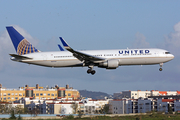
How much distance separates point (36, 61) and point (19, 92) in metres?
129

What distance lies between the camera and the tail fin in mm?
63719

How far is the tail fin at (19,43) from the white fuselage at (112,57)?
2.51 m

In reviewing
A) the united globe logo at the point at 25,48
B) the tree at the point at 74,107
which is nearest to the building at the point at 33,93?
the tree at the point at 74,107

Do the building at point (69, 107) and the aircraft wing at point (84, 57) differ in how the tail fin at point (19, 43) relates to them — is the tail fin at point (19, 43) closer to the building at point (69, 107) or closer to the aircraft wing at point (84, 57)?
the aircraft wing at point (84, 57)

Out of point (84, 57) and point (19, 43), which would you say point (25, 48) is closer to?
point (19, 43)

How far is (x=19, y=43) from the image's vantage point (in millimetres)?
64875

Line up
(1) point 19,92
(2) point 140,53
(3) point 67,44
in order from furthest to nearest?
1. (1) point 19,92
2. (2) point 140,53
3. (3) point 67,44

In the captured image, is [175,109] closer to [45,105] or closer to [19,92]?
[45,105]

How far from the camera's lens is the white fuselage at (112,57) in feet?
190

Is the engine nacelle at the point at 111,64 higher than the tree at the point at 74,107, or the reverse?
the engine nacelle at the point at 111,64

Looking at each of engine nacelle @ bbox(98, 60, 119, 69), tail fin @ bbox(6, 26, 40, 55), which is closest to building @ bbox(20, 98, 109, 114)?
tail fin @ bbox(6, 26, 40, 55)

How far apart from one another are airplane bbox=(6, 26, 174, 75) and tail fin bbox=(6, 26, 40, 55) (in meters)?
1.35

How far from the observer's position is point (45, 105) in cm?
11606

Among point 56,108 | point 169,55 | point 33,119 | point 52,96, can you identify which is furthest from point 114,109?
point 52,96
